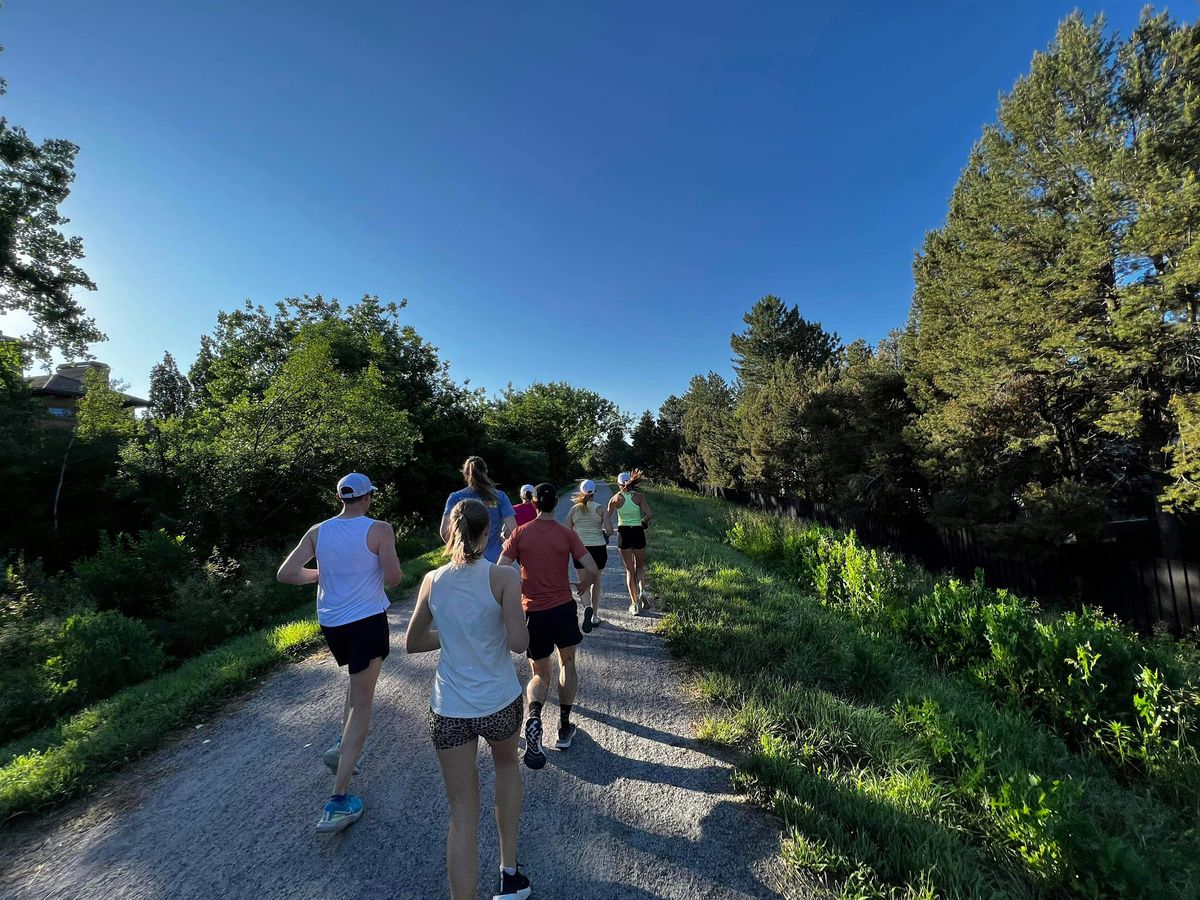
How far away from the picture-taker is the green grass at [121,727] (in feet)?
10.00

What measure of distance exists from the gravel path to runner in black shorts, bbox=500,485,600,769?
501 millimetres

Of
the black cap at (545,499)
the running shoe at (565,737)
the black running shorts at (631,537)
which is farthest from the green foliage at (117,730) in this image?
the black running shorts at (631,537)

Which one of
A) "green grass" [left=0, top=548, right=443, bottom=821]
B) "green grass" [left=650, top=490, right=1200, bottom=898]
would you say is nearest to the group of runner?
"green grass" [left=650, top=490, right=1200, bottom=898]

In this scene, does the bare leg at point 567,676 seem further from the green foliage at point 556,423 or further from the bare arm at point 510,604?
the green foliage at point 556,423

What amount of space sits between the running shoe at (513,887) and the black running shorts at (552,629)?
52.7 inches

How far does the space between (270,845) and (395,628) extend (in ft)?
12.1

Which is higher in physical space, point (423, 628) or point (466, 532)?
point (466, 532)

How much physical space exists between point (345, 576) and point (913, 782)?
3825 millimetres

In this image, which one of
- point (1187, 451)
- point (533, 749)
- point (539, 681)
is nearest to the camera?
point (533, 749)

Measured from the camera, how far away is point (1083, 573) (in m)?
9.41

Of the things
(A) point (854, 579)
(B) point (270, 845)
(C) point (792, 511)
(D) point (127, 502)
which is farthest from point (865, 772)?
(C) point (792, 511)

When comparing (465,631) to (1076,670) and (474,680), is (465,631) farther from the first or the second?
(1076,670)

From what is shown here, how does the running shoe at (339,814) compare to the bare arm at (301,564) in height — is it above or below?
below

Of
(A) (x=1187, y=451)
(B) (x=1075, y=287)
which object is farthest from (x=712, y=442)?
(A) (x=1187, y=451)
